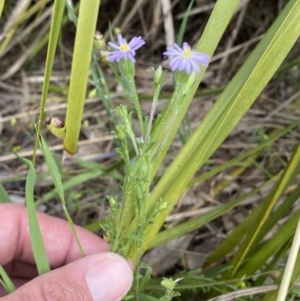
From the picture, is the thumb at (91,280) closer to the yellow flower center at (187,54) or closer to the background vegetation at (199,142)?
the background vegetation at (199,142)

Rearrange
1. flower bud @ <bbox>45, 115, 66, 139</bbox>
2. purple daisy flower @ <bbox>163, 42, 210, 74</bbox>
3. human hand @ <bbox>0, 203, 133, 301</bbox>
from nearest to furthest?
purple daisy flower @ <bbox>163, 42, 210, 74</bbox> < human hand @ <bbox>0, 203, 133, 301</bbox> < flower bud @ <bbox>45, 115, 66, 139</bbox>

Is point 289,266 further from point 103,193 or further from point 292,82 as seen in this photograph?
point 292,82

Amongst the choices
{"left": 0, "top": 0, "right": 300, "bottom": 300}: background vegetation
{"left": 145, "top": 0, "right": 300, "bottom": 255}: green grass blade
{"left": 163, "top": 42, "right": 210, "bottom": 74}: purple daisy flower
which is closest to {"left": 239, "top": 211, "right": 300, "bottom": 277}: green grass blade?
{"left": 0, "top": 0, "right": 300, "bottom": 300}: background vegetation

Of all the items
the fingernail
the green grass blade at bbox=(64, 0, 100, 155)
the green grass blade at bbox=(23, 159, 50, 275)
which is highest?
the green grass blade at bbox=(64, 0, 100, 155)

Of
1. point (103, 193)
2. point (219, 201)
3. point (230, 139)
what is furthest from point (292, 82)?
point (103, 193)

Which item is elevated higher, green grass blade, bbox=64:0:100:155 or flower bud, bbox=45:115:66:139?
green grass blade, bbox=64:0:100:155

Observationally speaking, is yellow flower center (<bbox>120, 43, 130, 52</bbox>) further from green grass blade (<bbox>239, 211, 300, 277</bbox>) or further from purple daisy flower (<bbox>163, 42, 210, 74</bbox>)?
green grass blade (<bbox>239, 211, 300, 277</bbox>)

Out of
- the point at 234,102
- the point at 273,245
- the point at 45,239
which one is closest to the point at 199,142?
the point at 234,102

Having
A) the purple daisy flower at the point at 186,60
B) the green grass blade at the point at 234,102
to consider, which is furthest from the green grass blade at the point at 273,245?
the purple daisy flower at the point at 186,60
